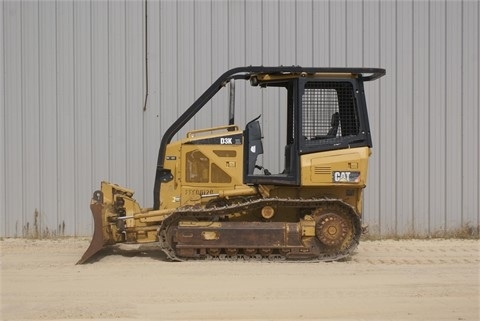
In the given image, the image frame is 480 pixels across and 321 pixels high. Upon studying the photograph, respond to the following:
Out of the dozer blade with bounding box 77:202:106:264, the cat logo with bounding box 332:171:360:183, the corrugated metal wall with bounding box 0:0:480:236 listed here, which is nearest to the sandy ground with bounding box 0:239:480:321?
the dozer blade with bounding box 77:202:106:264

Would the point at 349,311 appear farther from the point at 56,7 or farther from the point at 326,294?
the point at 56,7

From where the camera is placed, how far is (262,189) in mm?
9008

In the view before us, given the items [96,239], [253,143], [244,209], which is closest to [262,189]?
[244,209]

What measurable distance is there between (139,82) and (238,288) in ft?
16.6

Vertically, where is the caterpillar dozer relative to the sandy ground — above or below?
above

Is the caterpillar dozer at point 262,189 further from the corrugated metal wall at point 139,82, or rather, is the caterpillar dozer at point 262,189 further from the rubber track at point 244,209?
the corrugated metal wall at point 139,82

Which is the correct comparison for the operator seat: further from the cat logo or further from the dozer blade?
the dozer blade

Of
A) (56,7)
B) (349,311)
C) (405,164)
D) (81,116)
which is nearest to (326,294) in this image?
(349,311)

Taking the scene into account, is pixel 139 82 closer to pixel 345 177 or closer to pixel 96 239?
pixel 96 239

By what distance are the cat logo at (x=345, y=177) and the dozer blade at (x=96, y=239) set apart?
121 inches

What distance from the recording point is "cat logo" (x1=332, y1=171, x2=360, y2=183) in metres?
→ 8.71

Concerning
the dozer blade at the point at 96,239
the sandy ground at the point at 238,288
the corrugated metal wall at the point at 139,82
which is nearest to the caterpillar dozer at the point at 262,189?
the dozer blade at the point at 96,239

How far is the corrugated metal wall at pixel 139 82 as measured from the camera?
441 inches

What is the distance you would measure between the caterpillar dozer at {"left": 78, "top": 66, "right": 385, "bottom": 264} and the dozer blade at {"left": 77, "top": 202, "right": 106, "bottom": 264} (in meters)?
0.01
